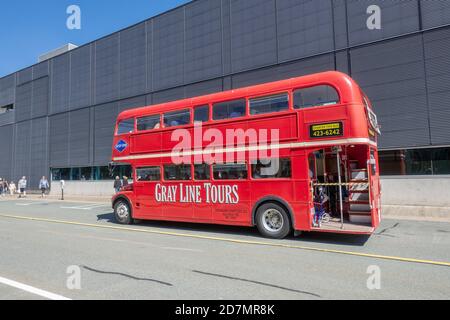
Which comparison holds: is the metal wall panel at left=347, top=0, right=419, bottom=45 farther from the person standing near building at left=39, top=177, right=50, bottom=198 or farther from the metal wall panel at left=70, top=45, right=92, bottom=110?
the person standing near building at left=39, top=177, right=50, bottom=198

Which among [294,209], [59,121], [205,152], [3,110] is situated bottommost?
[294,209]

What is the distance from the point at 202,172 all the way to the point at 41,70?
2959 cm

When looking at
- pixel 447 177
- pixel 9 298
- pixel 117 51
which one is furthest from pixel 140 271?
pixel 117 51

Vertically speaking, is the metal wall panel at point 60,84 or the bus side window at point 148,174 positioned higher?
the metal wall panel at point 60,84

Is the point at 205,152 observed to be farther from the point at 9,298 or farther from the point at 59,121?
the point at 59,121

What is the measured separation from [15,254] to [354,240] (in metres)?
7.89

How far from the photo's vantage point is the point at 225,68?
20.4 m

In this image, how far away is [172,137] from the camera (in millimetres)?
10539

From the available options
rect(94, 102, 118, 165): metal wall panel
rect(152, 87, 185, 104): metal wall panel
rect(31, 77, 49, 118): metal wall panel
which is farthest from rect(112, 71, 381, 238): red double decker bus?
rect(31, 77, 49, 118): metal wall panel

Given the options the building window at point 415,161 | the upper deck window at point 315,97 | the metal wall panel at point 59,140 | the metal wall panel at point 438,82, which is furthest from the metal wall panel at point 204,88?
the metal wall panel at point 59,140

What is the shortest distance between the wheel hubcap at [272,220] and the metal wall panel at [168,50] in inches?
618

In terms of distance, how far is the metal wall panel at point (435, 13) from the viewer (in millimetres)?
13852

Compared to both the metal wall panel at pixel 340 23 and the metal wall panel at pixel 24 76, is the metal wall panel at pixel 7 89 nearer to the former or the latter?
the metal wall panel at pixel 24 76

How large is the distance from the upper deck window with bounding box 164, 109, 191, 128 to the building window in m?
9.71
